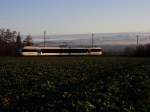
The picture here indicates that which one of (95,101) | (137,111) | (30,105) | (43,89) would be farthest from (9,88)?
(137,111)

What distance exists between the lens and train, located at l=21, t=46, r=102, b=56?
94938 millimetres

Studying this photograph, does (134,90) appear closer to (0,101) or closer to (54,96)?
(54,96)

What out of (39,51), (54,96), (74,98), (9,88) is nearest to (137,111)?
(74,98)

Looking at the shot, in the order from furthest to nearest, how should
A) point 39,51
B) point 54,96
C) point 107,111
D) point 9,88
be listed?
point 39,51 → point 9,88 → point 54,96 → point 107,111

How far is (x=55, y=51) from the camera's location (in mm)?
97562

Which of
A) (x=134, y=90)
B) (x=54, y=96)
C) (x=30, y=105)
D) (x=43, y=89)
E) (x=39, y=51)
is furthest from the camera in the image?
(x=39, y=51)

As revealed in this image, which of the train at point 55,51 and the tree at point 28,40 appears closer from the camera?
the train at point 55,51

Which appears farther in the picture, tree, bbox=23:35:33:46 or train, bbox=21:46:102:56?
tree, bbox=23:35:33:46

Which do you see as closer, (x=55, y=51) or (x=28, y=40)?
(x=55, y=51)

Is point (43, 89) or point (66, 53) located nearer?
point (43, 89)

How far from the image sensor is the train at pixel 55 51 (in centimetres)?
9494

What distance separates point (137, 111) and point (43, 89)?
201 inches

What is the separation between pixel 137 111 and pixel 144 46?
282 ft

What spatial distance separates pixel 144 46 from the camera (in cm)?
9669
